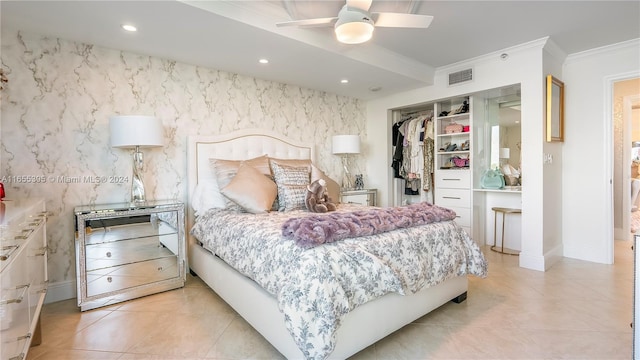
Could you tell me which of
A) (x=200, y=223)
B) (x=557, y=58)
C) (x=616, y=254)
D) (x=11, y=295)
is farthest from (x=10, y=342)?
(x=616, y=254)

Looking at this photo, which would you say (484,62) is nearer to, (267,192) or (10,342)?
(267,192)

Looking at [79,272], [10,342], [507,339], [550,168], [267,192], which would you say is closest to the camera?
[10,342]

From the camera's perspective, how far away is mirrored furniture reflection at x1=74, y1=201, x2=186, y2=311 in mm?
2275

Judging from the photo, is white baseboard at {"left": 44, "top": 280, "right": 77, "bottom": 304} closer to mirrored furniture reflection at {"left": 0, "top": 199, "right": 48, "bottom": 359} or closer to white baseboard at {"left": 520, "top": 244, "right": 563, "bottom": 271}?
mirrored furniture reflection at {"left": 0, "top": 199, "right": 48, "bottom": 359}

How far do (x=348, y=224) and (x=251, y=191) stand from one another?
121 centimetres

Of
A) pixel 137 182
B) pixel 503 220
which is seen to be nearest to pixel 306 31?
pixel 137 182

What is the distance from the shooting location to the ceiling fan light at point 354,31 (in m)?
2.07

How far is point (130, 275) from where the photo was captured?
2.47 metres

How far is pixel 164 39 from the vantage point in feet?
8.33

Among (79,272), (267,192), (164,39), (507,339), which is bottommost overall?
(507,339)

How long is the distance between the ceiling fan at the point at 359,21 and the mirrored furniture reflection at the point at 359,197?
90.4 inches

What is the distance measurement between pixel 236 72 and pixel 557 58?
3.60 metres

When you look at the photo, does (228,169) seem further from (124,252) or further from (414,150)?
(414,150)

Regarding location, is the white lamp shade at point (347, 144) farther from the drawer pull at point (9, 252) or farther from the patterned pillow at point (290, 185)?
the drawer pull at point (9, 252)
